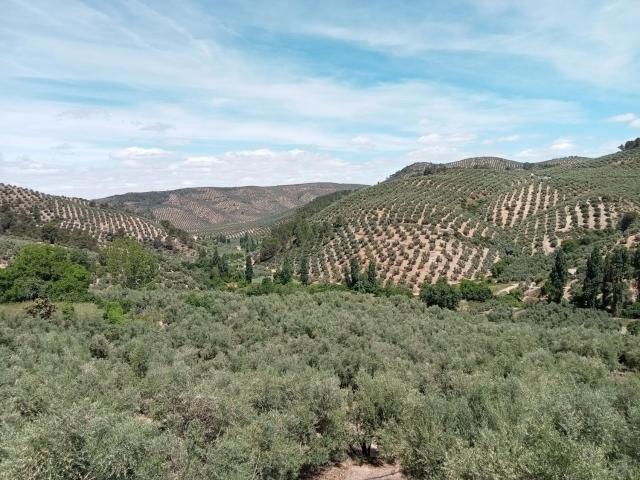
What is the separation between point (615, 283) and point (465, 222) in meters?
32.4

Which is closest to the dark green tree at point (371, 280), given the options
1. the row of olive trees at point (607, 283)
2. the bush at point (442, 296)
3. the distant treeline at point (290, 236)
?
the bush at point (442, 296)

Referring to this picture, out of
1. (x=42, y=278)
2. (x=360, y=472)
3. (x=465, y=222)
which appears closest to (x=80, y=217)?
(x=42, y=278)

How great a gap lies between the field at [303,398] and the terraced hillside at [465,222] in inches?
1085

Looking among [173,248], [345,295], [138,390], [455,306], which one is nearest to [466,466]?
[138,390]

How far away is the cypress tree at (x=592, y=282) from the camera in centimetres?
4188

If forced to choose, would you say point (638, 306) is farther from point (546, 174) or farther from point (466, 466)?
point (546, 174)

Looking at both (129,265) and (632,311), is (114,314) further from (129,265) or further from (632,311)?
(632,311)

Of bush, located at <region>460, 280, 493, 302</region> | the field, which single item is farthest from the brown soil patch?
bush, located at <region>460, 280, 493, 302</region>

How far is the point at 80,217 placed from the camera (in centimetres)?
10731

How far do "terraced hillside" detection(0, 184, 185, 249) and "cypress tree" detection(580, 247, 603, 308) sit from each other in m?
87.6

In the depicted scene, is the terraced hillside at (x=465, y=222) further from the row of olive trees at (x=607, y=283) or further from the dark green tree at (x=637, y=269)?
the row of olive trees at (x=607, y=283)

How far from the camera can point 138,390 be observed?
18.2 meters

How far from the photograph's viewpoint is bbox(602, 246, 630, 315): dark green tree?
41.0 meters

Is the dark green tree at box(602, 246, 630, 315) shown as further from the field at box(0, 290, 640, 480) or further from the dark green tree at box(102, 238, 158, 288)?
the dark green tree at box(102, 238, 158, 288)
